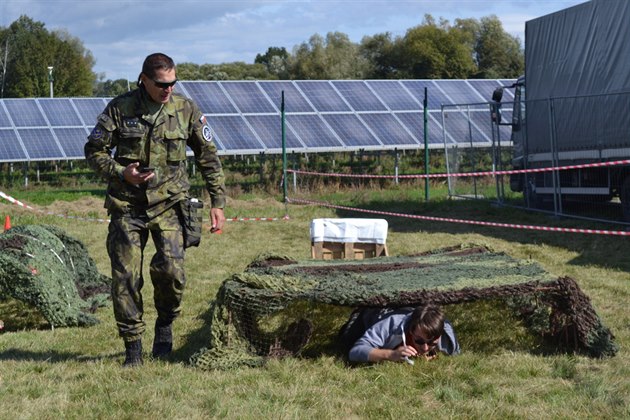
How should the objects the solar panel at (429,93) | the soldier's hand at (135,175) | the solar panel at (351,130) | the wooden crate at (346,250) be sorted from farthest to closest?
the solar panel at (429,93) → the solar panel at (351,130) → the wooden crate at (346,250) → the soldier's hand at (135,175)

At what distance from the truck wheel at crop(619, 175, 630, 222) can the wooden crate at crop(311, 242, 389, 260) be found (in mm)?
5905

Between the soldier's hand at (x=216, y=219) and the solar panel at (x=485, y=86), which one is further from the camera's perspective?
the solar panel at (x=485, y=86)

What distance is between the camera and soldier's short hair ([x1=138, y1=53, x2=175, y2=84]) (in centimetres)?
603

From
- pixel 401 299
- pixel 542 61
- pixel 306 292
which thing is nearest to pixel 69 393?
pixel 306 292

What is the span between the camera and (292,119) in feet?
80.4

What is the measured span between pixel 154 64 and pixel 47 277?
8.60ft

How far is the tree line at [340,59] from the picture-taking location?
200 feet

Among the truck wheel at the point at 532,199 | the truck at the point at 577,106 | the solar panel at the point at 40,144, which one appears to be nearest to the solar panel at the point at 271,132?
the solar panel at the point at 40,144

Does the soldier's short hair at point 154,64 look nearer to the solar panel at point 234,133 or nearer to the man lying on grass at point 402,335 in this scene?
the man lying on grass at point 402,335

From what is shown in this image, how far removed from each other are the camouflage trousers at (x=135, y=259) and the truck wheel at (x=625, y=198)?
9.62 metres

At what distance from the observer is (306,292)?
618 centimetres

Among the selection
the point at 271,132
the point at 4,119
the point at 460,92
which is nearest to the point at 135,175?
the point at 271,132

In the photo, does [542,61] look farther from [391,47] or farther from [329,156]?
[391,47]

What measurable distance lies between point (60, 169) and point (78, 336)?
86.8ft
